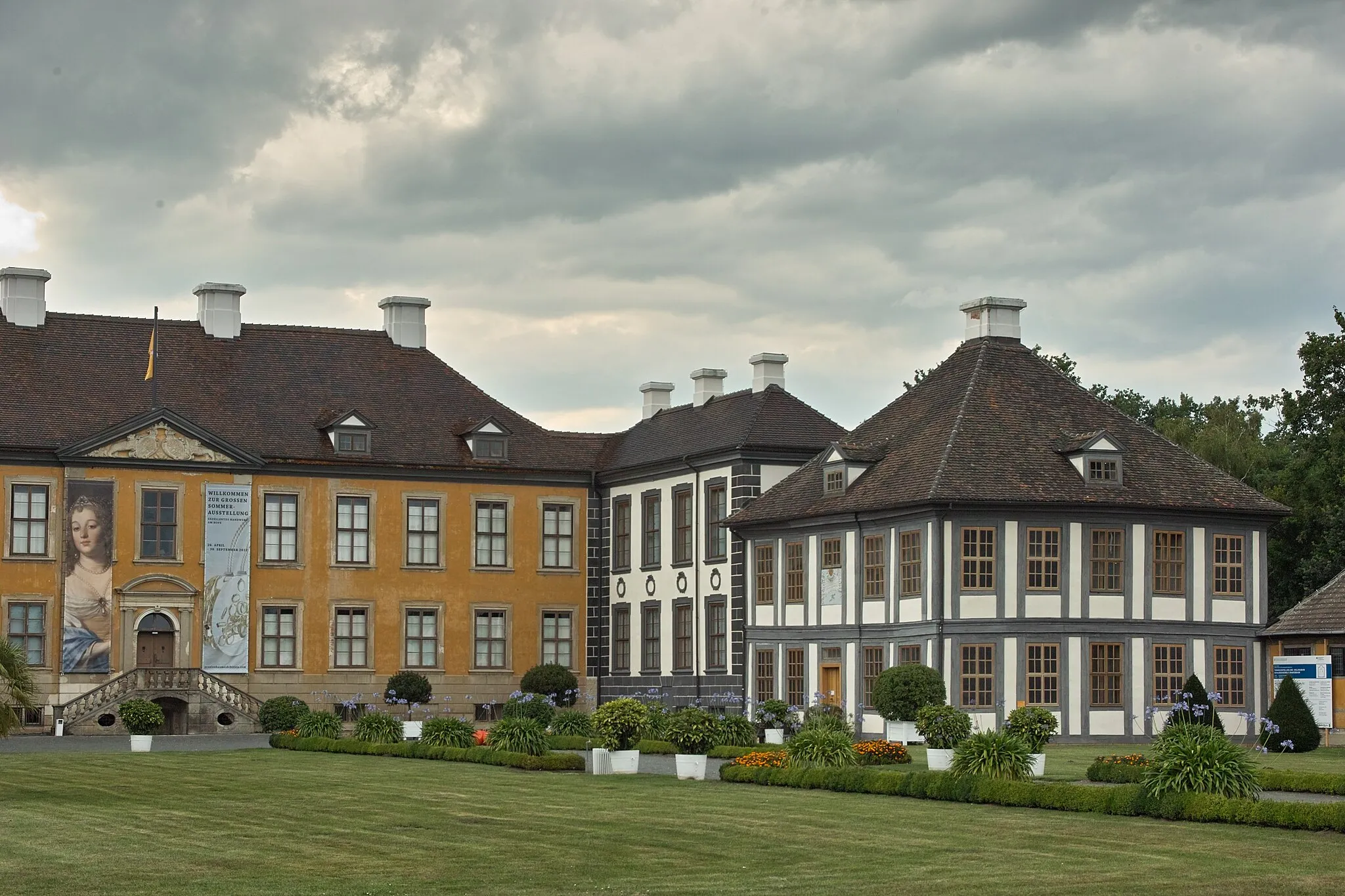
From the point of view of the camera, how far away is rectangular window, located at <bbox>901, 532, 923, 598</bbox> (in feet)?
149

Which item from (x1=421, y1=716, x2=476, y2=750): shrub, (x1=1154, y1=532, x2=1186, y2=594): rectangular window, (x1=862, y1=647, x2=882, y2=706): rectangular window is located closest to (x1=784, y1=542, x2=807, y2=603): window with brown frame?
(x1=862, y1=647, x2=882, y2=706): rectangular window

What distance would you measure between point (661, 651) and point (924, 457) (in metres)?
12.5

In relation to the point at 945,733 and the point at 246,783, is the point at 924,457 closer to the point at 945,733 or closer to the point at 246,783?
the point at 945,733

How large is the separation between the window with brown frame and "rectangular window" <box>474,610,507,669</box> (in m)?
10.8

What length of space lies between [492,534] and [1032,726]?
2720 cm

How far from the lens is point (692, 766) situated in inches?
1272

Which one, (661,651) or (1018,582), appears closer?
(1018,582)

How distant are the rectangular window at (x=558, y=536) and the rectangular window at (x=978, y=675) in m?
Result: 17.3

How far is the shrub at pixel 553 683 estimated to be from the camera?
56.8 meters

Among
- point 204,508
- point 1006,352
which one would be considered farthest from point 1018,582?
point 204,508

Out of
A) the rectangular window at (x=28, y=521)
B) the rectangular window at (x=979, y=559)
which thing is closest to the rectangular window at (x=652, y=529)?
the rectangular window at (x=979, y=559)

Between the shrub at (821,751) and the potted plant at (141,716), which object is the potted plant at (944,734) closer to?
the shrub at (821,751)

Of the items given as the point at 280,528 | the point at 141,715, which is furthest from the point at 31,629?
the point at 141,715

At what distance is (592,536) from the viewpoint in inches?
2349
